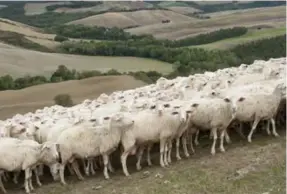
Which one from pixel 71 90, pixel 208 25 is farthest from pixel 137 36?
pixel 71 90

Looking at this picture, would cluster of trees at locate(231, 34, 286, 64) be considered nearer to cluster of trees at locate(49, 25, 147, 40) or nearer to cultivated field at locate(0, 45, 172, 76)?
cultivated field at locate(0, 45, 172, 76)

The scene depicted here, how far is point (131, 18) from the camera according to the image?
105438 millimetres

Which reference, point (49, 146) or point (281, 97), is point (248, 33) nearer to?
point (281, 97)

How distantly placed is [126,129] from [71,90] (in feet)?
87.4

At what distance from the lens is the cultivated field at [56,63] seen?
162 feet

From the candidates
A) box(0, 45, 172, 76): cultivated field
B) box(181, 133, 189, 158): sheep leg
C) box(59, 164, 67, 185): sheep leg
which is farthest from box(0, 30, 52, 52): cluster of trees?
box(59, 164, 67, 185): sheep leg

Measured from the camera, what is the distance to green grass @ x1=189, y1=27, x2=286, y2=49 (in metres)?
66.8

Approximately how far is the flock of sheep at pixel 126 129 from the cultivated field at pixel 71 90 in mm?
19253

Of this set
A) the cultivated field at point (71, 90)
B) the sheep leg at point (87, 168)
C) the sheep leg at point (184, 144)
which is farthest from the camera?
the cultivated field at point (71, 90)

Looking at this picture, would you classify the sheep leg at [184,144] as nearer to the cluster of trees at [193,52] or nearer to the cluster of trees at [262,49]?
the cluster of trees at [193,52]

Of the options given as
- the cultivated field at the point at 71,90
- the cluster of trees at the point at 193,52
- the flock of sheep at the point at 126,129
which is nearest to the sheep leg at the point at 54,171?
the flock of sheep at the point at 126,129

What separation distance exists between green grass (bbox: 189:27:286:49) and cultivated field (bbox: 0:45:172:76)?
1216 cm

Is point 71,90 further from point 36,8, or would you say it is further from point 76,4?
point 76,4

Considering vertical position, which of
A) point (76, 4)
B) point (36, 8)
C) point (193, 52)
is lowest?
point (193, 52)
